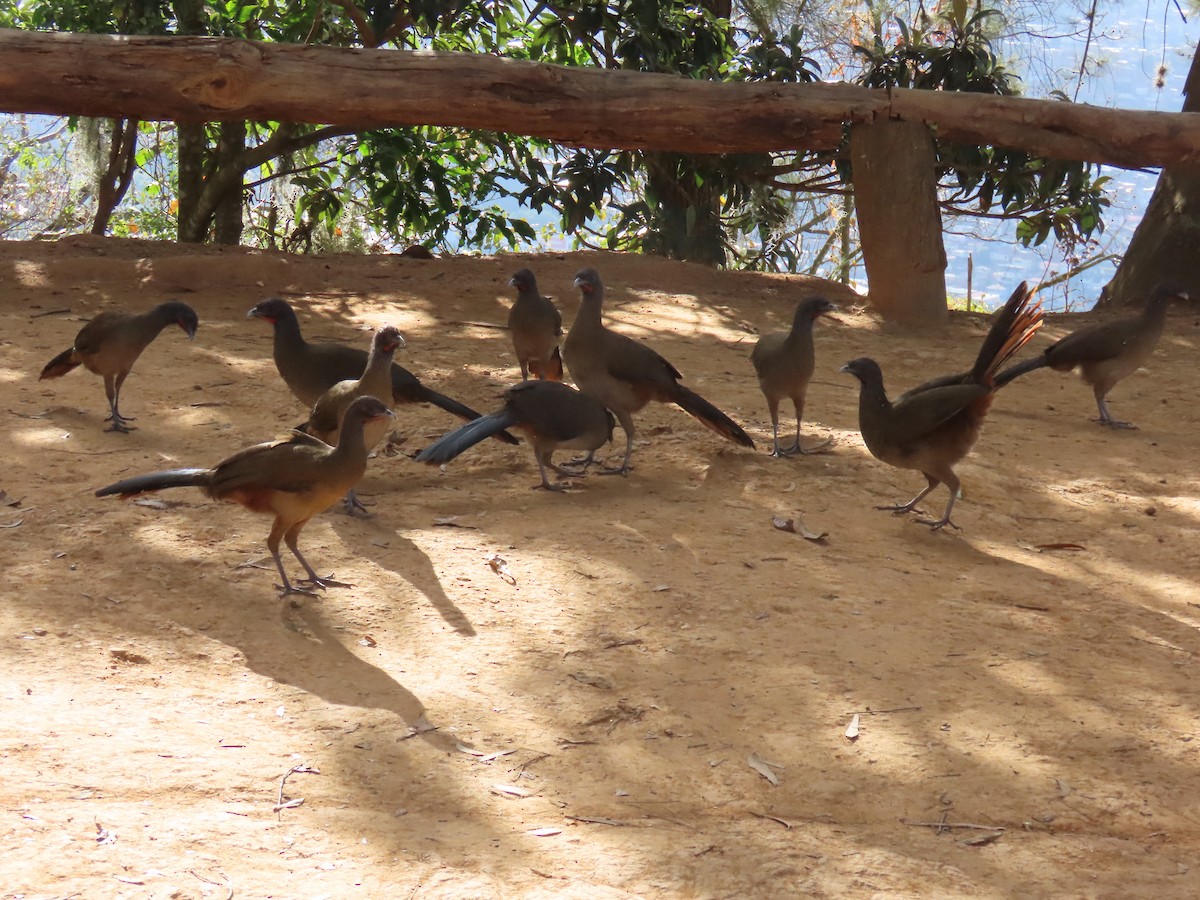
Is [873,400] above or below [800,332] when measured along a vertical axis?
below

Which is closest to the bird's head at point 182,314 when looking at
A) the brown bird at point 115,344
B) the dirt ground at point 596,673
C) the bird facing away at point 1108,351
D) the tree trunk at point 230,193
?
the brown bird at point 115,344

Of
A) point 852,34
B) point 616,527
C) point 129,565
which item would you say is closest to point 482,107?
point 616,527

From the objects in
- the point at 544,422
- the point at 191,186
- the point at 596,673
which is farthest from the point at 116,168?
the point at 596,673

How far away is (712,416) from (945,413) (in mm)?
1135

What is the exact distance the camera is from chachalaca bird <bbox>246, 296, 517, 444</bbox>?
5582mm

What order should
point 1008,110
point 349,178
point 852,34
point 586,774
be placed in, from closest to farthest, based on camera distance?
point 586,774, point 1008,110, point 349,178, point 852,34

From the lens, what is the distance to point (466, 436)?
5.06m

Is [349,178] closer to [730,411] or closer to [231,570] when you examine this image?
[730,411]

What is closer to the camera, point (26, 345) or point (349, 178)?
point (26, 345)

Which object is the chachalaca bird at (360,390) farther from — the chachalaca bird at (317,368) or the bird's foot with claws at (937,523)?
the bird's foot with claws at (937,523)

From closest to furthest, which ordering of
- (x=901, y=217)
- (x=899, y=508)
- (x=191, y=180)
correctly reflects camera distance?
1. (x=899, y=508)
2. (x=901, y=217)
3. (x=191, y=180)

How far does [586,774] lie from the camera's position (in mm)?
3174

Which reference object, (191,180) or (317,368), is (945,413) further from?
(191,180)

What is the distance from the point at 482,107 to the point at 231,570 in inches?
202
